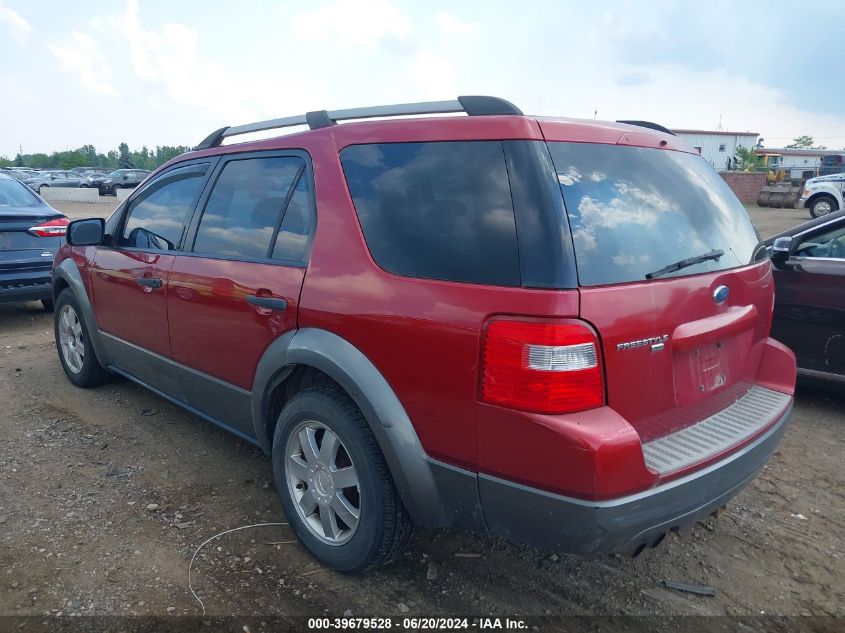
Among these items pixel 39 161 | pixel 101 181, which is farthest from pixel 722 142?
pixel 39 161

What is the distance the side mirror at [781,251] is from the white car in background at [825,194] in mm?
18772

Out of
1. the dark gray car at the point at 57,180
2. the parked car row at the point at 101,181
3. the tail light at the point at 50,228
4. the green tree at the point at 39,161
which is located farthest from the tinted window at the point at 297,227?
the green tree at the point at 39,161

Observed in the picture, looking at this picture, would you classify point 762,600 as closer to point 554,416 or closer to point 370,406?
point 554,416

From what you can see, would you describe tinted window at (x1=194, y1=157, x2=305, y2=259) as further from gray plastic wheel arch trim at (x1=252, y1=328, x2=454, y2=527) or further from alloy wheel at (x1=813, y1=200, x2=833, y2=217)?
alloy wheel at (x1=813, y1=200, x2=833, y2=217)

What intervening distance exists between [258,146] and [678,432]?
7.79 ft

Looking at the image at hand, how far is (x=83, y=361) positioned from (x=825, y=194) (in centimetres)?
2263

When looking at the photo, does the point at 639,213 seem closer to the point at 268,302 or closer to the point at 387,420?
the point at 387,420

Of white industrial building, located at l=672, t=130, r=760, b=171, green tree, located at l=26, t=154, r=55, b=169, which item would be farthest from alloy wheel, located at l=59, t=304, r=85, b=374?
green tree, located at l=26, t=154, r=55, b=169

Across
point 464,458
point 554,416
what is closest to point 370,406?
point 464,458

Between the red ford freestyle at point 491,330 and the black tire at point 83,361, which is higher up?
the red ford freestyle at point 491,330

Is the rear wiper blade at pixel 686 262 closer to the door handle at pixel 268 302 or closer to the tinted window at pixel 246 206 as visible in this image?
the door handle at pixel 268 302

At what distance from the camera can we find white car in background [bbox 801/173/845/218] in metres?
20.6

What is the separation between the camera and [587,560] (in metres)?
2.93

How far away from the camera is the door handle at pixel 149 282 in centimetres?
373
